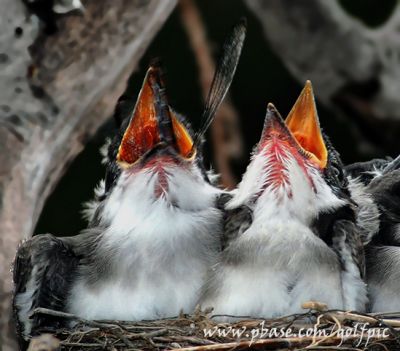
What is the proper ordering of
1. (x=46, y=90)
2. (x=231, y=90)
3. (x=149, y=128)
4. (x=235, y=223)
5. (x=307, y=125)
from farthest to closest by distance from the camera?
(x=231, y=90)
(x=46, y=90)
(x=307, y=125)
(x=149, y=128)
(x=235, y=223)

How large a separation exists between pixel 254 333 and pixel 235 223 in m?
0.42

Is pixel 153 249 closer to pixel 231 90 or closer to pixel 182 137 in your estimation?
pixel 182 137

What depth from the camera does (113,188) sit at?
4.21m

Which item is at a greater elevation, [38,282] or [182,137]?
[182,137]

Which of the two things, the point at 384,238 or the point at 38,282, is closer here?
the point at 38,282

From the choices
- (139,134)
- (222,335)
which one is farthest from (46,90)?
(222,335)

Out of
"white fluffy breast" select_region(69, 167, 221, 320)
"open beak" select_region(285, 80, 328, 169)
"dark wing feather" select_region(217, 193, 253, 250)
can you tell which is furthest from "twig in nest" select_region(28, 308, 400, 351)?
"open beak" select_region(285, 80, 328, 169)

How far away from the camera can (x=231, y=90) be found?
675 cm

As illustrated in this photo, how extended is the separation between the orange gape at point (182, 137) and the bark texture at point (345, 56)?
1466mm

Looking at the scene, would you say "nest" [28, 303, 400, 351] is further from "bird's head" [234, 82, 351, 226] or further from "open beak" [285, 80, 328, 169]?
"open beak" [285, 80, 328, 169]

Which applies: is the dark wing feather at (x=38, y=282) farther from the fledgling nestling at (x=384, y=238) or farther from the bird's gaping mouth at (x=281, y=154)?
the fledgling nestling at (x=384, y=238)

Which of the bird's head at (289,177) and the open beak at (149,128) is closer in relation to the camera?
the bird's head at (289,177)

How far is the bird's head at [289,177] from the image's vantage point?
4.02m

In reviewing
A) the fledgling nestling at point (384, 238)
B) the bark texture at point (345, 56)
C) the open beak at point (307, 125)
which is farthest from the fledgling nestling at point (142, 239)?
the bark texture at point (345, 56)
